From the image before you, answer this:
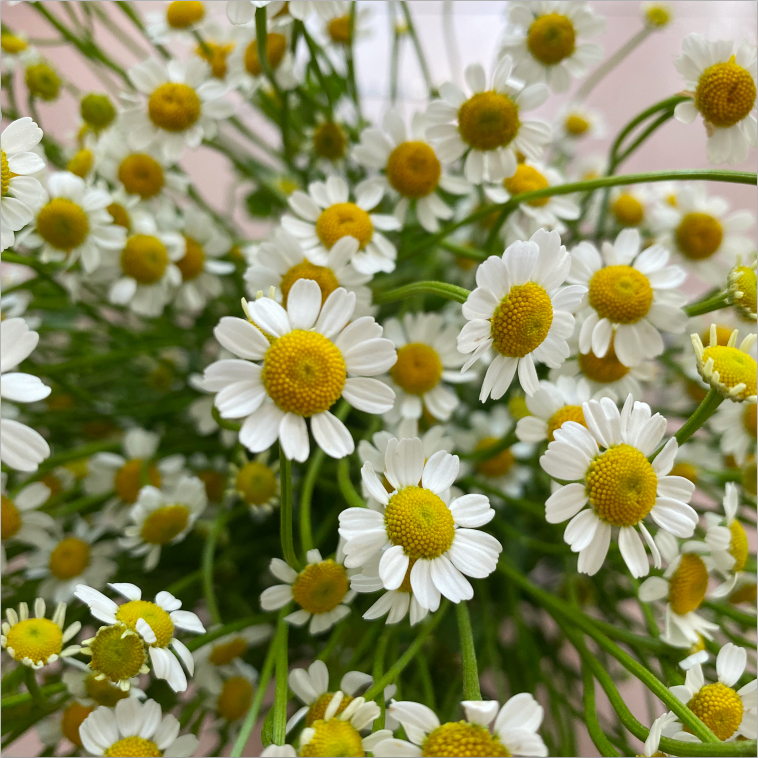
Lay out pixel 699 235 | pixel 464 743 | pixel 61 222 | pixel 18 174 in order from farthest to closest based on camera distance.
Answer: pixel 699 235
pixel 61 222
pixel 18 174
pixel 464 743

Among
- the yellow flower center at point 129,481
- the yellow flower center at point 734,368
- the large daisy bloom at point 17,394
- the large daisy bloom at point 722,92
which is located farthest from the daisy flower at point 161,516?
the large daisy bloom at point 722,92

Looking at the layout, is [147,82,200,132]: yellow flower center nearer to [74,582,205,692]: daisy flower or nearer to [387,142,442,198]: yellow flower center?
[387,142,442,198]: yellow flower center

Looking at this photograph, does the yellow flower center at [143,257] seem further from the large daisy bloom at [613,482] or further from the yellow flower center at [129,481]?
the large daisy bloom at [613,482]

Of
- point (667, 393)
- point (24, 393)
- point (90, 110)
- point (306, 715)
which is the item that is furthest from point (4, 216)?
point (667, 393)

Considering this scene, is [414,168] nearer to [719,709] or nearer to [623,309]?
[623,309]

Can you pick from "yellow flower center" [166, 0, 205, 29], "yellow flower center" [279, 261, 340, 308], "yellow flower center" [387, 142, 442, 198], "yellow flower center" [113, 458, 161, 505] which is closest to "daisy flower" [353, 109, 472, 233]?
"yellow flower center" [387, 142, 442, 198]

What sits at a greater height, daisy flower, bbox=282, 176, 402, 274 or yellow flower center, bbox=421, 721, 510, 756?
daisy flower, bbox=282, 176, 402, 274

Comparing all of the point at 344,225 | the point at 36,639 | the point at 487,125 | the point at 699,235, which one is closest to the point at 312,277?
the point at 344,225
